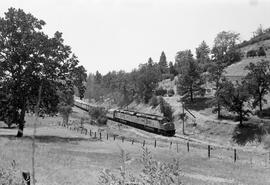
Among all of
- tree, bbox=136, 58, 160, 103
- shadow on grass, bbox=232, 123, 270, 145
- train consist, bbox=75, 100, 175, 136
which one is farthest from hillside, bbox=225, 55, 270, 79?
shadow on grass, bbox=232, 123, 270, 145

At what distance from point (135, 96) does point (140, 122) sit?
58868 millimetres

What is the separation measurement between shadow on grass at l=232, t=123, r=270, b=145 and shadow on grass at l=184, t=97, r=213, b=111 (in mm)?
22283

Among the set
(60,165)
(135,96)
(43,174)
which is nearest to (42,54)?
(60,165)

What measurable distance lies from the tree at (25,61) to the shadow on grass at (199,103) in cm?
5004

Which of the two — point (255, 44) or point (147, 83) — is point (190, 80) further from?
point (255, 44)

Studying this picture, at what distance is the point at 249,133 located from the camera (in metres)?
60.0

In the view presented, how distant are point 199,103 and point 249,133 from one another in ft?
97.7

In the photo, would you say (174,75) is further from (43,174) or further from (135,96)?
(43,174)

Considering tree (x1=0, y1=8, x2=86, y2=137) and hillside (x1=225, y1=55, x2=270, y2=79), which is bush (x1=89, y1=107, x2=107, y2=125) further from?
hillside (x1=225, y1=55, x2=270, y2=79)

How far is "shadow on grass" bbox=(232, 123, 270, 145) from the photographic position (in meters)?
58.1

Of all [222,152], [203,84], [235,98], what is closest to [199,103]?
[203,84]

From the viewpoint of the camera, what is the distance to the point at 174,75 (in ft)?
477

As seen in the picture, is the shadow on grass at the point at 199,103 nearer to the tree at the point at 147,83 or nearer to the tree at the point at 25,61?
the tree at the point at 147,83

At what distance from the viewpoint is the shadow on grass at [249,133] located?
58062mm
